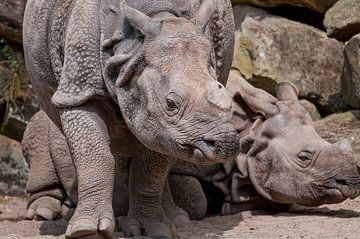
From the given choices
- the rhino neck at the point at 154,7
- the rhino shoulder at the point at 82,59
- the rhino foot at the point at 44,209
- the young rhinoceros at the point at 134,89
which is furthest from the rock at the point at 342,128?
the rhino shoulder at the point at 82,59

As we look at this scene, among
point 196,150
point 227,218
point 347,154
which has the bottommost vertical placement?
point 227,218

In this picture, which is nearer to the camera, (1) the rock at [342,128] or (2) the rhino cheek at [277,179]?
(2) the rhino cheek at [277,179]

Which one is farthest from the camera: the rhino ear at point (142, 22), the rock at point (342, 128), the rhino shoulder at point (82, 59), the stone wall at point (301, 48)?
the stone wall at point (301, 48)

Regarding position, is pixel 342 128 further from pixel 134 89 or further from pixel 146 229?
pixel 134 89

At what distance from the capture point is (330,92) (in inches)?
376

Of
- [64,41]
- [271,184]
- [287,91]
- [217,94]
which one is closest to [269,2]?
[287,91]

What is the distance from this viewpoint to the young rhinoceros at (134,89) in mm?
5941

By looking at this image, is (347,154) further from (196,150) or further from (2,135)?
(2,135)

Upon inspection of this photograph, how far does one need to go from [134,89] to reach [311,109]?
11.5 ft

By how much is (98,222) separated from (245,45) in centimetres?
362

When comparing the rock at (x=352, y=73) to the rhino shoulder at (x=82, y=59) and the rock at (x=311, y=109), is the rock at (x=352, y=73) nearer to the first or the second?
the rock at (x=311, y=109)

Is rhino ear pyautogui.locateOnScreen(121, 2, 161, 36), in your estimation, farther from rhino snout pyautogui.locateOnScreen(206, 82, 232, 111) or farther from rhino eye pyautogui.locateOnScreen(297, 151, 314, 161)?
rhino eye pyautogui.locateOnScreen(297, 151, 314, 161)

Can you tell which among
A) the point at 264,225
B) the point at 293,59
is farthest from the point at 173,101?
the point at 293,59

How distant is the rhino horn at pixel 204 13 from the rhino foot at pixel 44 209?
→ 2.38m
